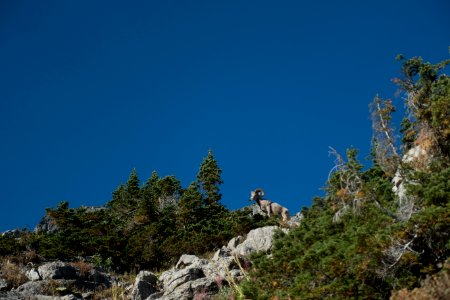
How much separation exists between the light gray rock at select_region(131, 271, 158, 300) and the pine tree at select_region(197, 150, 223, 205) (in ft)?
69.4

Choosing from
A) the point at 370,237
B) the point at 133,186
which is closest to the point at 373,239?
the point at 370,237

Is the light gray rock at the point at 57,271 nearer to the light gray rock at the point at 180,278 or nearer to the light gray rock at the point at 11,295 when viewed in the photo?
the light gray rock at the point at 11,295

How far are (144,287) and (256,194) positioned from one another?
19169mm

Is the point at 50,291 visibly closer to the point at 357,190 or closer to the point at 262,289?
the point at 262,289

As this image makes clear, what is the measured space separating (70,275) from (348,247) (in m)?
13.2

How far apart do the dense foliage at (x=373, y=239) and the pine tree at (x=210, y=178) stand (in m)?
26.1

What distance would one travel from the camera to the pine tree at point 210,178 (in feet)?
135

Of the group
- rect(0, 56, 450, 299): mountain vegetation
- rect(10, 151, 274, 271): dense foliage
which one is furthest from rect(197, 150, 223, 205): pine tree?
rect(0, 56, 450, 299): mountain vegetation

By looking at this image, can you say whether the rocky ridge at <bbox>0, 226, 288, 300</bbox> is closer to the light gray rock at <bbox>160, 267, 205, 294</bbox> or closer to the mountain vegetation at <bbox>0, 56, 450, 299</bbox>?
the light gray rock at <bbox>160, 267, 205, 294</bbox>

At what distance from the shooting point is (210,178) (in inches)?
1735

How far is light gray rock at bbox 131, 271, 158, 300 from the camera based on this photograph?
16578 mm

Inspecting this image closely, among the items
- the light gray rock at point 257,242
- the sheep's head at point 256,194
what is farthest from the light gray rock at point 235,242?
the sheep's head at point 256,194

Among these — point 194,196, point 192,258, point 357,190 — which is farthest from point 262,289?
point 194,196

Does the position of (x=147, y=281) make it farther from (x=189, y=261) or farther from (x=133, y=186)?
(x=133, y=186)
